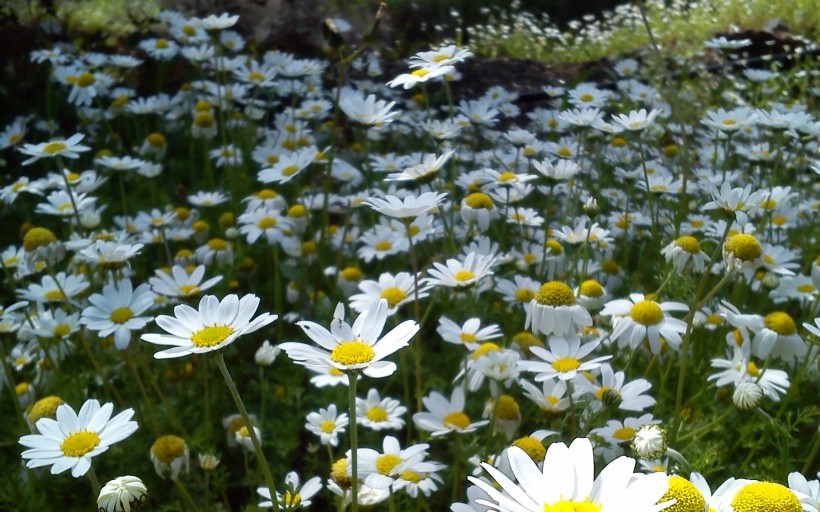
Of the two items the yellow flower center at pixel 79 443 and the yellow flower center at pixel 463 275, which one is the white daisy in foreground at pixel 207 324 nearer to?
the yellow flower center at pixel 79 443

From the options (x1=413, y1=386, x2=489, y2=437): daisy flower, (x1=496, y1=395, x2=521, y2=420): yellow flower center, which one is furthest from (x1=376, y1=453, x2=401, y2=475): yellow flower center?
(x1=496, y1=395, x2=521, y2=420): yellow flower center

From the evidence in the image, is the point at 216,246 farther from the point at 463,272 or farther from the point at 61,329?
the point at 463,272

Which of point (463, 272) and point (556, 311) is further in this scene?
point (463, 272)

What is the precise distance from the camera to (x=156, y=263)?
299 centimetres

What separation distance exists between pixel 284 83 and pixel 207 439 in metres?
2.41

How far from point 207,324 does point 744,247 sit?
1.04m

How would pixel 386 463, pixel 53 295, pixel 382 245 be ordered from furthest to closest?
pixel 382 245 < pixel 53 295 < pixel 386 463

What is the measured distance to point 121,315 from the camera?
70.3 inches

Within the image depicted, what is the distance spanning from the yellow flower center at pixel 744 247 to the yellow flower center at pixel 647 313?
20cm

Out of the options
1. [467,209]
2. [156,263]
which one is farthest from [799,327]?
[156,263]

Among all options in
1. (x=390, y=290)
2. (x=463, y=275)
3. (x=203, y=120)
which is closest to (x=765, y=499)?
(x=463, y=275)

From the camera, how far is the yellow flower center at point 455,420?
5.21 ft

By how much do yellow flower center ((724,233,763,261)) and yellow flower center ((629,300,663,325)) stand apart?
0.20 metres

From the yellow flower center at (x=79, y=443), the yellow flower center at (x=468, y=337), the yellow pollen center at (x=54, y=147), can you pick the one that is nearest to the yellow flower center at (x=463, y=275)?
the yellow flower center at (x=468, y=337)
